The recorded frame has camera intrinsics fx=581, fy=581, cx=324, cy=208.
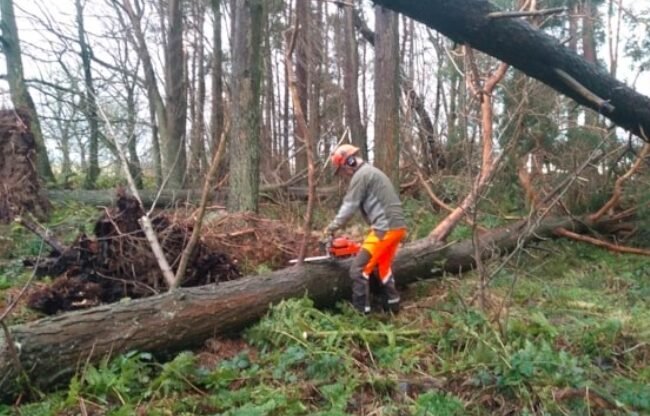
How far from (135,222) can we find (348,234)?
3520mm

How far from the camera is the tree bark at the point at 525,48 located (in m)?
2.16

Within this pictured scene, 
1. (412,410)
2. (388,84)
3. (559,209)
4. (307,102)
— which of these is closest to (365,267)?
(412,410)

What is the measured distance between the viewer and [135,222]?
6371 mm

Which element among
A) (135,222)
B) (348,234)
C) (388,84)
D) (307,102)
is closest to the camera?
(135,222)

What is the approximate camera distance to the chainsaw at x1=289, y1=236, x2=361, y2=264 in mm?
6180

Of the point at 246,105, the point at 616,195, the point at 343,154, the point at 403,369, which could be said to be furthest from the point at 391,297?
the point at 616,195

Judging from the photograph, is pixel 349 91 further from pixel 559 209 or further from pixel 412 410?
pixel 412 410

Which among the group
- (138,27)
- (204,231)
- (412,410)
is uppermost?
(138,27)

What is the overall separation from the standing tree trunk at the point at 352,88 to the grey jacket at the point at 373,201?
8.30 meters

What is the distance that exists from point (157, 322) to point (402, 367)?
6.45 ft

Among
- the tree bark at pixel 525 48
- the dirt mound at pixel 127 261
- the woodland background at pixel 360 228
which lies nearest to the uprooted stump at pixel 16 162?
the woodland background at pixel 360 228

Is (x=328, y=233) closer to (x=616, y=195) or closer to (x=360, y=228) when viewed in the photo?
(x=360, y=228)

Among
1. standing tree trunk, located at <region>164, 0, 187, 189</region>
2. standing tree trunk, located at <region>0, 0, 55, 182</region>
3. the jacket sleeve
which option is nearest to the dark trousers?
the jacket sleeve

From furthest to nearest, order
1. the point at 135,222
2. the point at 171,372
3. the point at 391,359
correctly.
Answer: the point at 135,222 < the point at 391,359 < the point at 171,372
